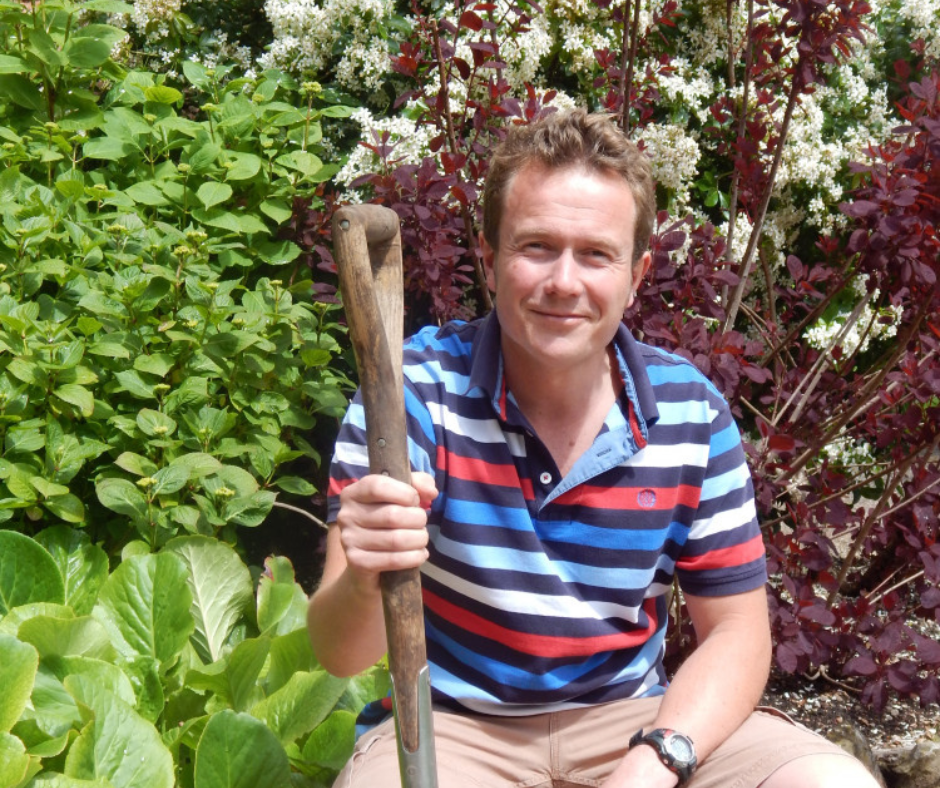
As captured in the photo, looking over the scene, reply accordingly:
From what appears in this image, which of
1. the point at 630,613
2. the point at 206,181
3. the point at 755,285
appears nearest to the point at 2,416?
the point at 206,181

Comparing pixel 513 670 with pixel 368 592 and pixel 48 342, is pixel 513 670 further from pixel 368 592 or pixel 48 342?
pixel 48 342

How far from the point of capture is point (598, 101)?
11.7 ft

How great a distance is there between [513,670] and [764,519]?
1579 mm

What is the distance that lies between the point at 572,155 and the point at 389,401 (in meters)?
0.71

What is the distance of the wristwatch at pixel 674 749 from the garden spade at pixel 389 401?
44 cm

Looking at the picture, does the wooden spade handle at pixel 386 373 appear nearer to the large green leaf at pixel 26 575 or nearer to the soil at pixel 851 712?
the large green leaf at pixel 26 575

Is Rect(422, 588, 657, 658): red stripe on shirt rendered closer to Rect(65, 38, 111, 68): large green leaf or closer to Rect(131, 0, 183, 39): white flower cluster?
Rect(65, 38, 111, 68): large green leaf

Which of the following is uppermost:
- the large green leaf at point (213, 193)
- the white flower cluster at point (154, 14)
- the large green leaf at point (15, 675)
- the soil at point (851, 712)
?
the white flower cluster at point (154, 14)

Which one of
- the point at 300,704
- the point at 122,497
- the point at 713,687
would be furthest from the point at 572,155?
the point at 122,497

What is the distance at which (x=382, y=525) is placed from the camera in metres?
1.52

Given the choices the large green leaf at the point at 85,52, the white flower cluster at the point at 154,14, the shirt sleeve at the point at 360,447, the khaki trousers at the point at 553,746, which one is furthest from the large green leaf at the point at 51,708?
the white flower cluster at the point at 154,14

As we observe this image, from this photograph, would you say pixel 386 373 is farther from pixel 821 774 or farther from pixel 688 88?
pixel 688 88

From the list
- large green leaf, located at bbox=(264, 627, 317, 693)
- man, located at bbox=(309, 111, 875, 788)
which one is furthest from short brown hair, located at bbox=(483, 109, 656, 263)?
large green leaf, located at bbox=(264, 627, 317, 693)

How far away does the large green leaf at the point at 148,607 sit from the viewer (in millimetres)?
2377
